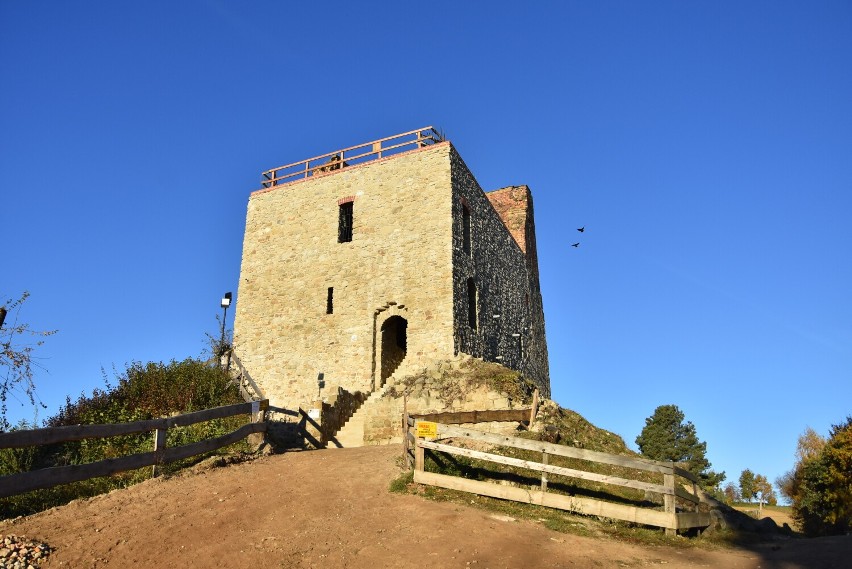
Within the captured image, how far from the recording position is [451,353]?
1861 centimetres

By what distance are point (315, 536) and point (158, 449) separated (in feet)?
14.2

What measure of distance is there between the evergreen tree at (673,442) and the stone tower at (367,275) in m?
31.7

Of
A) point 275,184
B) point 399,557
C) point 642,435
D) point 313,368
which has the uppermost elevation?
point 275,184

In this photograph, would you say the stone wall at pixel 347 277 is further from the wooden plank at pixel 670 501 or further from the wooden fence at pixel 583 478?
the wooden plank at pixel 670 501

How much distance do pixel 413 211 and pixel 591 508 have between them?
1365 centimetres

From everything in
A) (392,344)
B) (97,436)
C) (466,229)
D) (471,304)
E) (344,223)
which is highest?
(344,223)

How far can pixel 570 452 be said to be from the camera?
9.29 m

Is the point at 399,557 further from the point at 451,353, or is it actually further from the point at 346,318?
the point at 346,318

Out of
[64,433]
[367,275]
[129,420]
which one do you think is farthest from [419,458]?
[367,275]

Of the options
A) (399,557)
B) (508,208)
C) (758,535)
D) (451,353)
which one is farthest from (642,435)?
(399,557)

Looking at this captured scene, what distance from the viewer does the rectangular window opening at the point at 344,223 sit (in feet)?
72.7

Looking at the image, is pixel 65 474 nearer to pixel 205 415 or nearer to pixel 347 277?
pixel 205 415

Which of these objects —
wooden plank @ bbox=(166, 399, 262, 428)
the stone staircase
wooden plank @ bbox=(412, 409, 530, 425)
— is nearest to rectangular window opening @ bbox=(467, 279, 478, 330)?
the stone staircase

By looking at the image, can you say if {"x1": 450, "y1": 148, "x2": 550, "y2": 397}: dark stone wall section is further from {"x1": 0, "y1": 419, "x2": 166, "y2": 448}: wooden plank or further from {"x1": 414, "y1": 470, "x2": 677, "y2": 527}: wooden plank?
{"x1": 0, "y1": 419, "x2": 166, "y2": 448}: wooden plank
